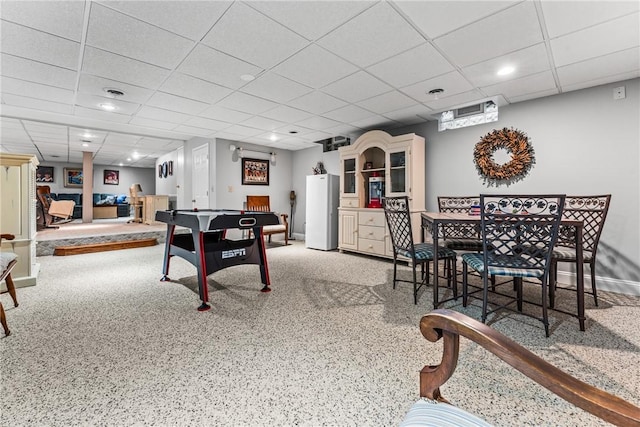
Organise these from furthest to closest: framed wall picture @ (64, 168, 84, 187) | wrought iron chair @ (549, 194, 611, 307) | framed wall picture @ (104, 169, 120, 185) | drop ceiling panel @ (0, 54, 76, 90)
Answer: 1. framed wall picture @ (104, 169, 120, 185)
2. framed wall picture @ (64, 168, 84, 187)
3. drop ceiling panel @ (0, 54, 76, 90)
4. wrought iron chair @ (549, 194, 611, 307)

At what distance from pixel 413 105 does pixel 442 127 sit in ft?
2.57

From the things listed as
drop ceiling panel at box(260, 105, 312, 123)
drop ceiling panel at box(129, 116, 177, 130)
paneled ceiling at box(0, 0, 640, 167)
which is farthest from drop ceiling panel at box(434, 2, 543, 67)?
drop ceiling panel at box(129, 116, 177, 130)

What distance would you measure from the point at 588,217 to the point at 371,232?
2645mm

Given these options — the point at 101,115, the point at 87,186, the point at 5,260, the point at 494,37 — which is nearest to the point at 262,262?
the point at 5,260

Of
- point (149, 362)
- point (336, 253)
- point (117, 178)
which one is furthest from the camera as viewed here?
point (117, 178)

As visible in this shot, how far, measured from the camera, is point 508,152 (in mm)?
3818

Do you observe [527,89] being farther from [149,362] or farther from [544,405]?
[149,362]

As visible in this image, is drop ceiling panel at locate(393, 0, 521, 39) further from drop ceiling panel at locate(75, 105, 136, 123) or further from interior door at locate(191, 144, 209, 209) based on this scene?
interior door at locate(191, 144, 209, 209)

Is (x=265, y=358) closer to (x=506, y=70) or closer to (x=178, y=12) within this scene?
(x=178, y=12)

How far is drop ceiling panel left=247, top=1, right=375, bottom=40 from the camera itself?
76.9 inches

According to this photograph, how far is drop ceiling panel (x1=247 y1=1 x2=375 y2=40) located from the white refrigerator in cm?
340

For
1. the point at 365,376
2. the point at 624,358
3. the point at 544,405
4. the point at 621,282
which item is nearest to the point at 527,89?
the point at 621,282

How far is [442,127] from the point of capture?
14.5 ft

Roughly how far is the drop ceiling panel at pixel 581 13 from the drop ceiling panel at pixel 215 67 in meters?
2.40
